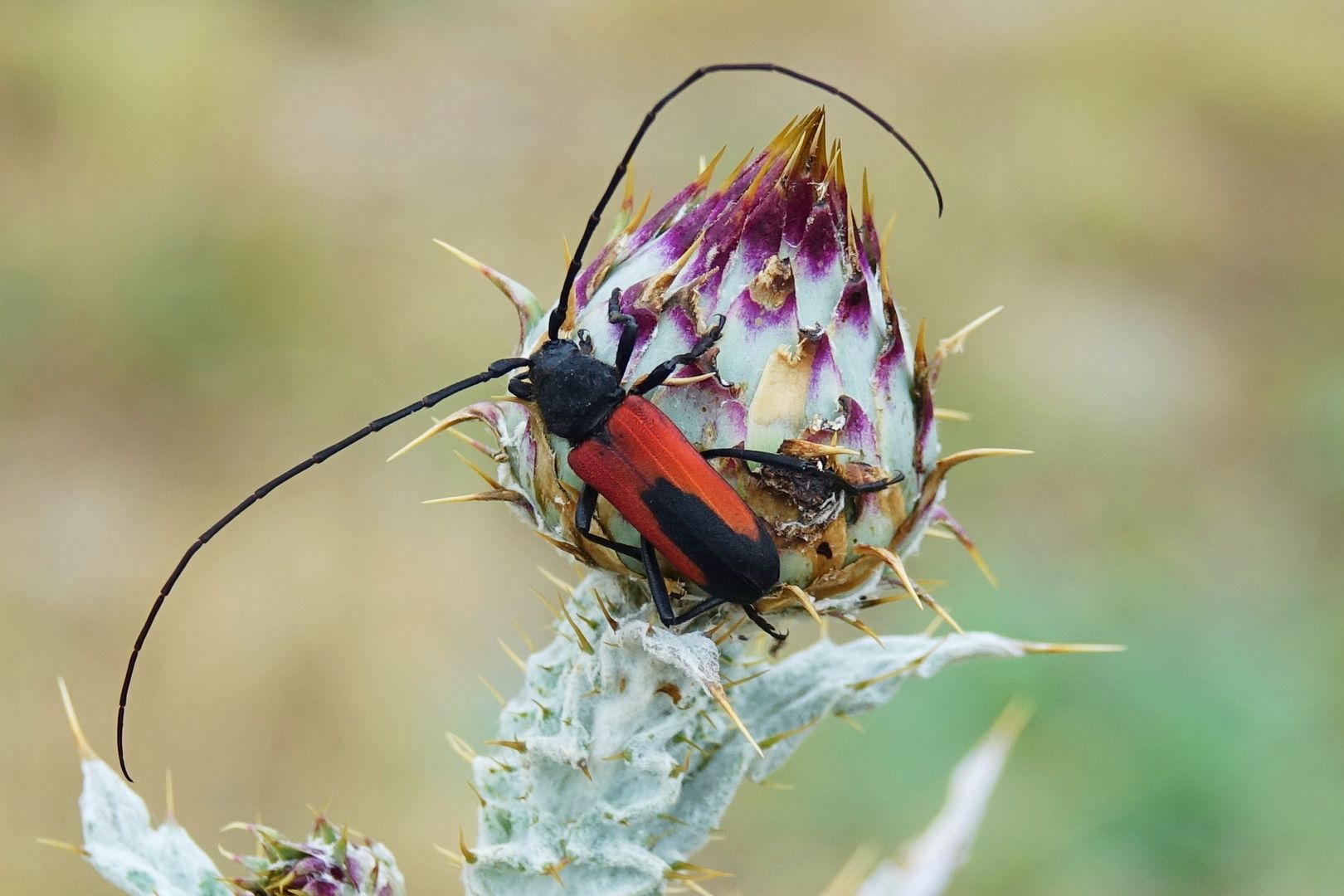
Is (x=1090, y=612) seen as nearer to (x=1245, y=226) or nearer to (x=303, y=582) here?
(x=303, y=582)

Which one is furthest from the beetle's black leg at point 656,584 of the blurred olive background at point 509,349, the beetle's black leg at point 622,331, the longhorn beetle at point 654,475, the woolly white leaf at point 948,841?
the blurred olive background at point 509,349

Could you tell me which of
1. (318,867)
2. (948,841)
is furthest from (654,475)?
(948,841)

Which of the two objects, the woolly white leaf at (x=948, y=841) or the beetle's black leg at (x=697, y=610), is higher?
the beetle's black leg at (x=697, y=610)

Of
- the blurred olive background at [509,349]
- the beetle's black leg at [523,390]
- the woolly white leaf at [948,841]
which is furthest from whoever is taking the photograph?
the blurred olive background at [509,349]

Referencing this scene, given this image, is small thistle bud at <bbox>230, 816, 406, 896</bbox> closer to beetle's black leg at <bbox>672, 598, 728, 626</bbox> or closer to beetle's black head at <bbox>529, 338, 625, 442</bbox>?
beetle's black leg at <bbox>672, 598, 728, 626</bbox>

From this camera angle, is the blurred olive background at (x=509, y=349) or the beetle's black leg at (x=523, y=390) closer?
the beetle's black leg at (x=523, y=390)

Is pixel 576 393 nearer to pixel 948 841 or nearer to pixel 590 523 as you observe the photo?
pixel 590 523

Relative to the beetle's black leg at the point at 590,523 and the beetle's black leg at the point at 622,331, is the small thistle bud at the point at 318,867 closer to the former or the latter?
the beetle's black leg at the point at 590,523
